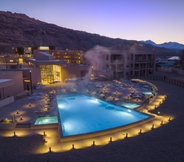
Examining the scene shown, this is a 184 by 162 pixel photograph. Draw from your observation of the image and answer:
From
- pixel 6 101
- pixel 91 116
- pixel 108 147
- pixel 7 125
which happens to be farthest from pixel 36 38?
pixel 108 147

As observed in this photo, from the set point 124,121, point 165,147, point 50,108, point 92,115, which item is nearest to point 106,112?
A: point 92,115

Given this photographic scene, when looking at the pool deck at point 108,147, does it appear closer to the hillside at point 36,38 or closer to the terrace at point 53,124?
the terrace at point 53,124

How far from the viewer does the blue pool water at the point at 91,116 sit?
44.5 ft

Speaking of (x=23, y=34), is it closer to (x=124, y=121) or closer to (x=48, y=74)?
(x=48, y=74)

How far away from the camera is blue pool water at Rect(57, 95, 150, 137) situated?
13555 mm

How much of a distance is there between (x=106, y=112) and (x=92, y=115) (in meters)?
1.62

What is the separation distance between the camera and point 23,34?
363 feet

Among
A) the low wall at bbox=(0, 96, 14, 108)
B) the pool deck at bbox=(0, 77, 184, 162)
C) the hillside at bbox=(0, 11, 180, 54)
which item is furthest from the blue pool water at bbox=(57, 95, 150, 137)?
the hillside at bbox=(0, 11, 180, 54)

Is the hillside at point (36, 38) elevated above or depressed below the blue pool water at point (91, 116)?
above

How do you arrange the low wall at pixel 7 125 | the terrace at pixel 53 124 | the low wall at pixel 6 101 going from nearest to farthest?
the terrace at pixel 53 124
the low wall at pixel 7 125
the low wall at pixel 6 101

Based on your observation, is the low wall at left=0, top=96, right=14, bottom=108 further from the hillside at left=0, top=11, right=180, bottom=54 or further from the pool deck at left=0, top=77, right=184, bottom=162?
the hillside at left=0, top=11, right=180, bottom=54

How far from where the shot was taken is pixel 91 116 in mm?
16266

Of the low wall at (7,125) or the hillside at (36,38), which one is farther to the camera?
the hillside at (36,38)

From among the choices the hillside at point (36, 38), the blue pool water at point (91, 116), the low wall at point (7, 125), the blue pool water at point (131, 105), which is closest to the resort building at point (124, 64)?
the blue pool water at point (91, 116)
